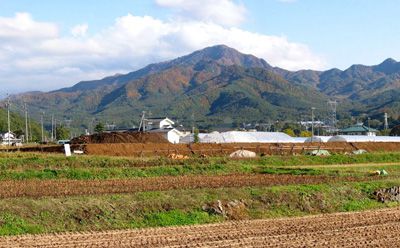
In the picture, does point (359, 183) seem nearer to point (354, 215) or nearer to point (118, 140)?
point (354, 215)

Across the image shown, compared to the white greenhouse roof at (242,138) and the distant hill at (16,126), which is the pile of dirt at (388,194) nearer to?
the white greenhouse roof at (242,138)

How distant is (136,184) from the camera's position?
30.1m

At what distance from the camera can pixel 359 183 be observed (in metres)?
32.4

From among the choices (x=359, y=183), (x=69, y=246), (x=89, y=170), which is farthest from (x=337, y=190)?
(x=69, y=246)

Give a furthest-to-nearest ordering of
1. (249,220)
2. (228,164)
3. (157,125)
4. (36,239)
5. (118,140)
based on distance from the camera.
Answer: (157,125), (118,140), (228,164), (249,220), (36,239)

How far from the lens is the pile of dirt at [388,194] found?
29978 millimetres

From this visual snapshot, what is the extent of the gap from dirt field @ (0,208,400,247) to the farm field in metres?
0.03

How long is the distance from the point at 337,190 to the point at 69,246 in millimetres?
16325

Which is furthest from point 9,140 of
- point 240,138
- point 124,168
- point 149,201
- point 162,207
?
point 162,207

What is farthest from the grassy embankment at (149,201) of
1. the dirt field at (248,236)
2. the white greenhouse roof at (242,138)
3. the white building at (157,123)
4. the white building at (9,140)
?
the white building at (157,123)

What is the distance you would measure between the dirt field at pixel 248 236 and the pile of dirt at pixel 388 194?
6.83m

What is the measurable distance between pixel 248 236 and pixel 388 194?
44.0ft

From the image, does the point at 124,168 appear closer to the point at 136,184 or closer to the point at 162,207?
the point at 136,184

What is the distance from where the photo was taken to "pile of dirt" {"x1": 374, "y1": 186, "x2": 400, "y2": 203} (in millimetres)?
29978
